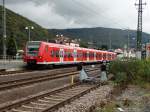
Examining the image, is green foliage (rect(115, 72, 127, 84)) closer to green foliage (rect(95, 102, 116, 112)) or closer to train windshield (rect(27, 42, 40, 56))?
green foliage (rect(95, 102, 116, 112))

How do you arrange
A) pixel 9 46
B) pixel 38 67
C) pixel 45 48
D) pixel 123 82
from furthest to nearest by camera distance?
A: pixel 9 46 < pixel 38 67 < pixel 45 48 < pixel 123 82

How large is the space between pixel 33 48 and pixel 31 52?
1.46 ft

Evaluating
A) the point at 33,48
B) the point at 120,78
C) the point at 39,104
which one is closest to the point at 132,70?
the point at 120,78

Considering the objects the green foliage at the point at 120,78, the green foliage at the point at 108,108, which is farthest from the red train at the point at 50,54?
the green foliage at the point at 108,108

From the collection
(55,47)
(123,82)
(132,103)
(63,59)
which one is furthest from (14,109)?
(63,59)

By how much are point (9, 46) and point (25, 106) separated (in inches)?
2862

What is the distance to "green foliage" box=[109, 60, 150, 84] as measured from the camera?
83.8ft

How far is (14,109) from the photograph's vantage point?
12.7 meters

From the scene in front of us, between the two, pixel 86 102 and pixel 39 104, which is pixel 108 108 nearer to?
pixel 86 102

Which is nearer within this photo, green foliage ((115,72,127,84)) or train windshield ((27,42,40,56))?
green foliage ((115,72,127,84))

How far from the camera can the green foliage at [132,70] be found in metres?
25.5

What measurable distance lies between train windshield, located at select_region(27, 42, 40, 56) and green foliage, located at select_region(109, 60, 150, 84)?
12617mm

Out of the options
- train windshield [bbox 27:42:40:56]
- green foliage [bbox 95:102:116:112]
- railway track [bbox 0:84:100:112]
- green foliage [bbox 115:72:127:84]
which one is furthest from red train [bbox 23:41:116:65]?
green foliage [bbox 95:102:116:112]

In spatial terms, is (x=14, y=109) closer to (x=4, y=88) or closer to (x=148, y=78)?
(x=4, y=88)
